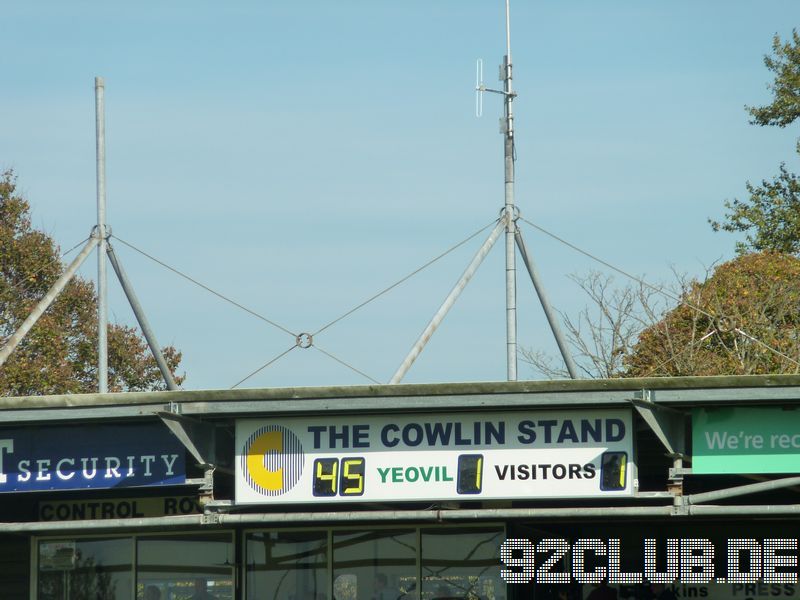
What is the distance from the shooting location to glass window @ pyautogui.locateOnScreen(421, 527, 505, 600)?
55.2 ft

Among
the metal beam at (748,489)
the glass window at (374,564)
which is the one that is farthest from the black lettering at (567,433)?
the glass window at (374,564)

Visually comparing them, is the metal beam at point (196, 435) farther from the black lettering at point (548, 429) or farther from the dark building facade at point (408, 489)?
the black lettering at point (548, 429)

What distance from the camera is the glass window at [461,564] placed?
16828 millimetres

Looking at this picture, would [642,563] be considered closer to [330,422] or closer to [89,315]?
[330,422]

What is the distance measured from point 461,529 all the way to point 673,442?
15.4 ft

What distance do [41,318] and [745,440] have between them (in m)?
28.1

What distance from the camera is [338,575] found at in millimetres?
17203

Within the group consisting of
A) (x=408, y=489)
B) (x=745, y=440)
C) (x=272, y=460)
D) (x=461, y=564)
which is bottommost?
(x=461, y=564)

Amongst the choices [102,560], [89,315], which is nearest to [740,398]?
[102,560]

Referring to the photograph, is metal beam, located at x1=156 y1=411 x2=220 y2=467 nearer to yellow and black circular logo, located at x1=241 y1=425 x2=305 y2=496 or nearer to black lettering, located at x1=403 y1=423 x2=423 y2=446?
yellow and black circular logo, located at x1=241 y1=425 x2=305 y2=496

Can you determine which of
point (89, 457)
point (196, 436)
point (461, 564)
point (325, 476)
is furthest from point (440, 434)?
point (461, 564)

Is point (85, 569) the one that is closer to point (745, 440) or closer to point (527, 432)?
point (527, 432)

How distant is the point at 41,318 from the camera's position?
123ft

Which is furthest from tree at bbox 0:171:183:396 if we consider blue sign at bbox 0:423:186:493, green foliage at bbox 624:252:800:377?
blue sign at bbox 0:423:186:493
